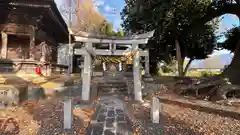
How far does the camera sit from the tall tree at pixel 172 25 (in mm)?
10820

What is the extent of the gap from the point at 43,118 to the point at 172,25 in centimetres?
1064

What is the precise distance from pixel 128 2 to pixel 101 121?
40.7ft

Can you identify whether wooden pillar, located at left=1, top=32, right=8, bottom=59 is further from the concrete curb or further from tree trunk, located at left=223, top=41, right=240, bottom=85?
tree trunk, located at left=223, top=41, right=240, bottom=85

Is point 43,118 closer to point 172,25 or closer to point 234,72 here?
point 234,72

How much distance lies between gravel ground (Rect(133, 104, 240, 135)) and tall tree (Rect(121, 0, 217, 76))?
17.8 feet

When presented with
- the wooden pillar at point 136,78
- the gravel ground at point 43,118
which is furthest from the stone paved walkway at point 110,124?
the wooden pillar at point 136,78

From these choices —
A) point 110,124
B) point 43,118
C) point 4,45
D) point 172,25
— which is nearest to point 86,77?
point 43,118

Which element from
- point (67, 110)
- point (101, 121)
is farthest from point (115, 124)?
point (67, 110)

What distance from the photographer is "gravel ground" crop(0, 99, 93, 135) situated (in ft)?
17.0

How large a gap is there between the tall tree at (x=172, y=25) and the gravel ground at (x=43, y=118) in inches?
249

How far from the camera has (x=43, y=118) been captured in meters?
6.18

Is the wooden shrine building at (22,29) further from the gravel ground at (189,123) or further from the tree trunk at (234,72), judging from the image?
the tree trunk at (234,72)

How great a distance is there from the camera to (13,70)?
11.8 meters

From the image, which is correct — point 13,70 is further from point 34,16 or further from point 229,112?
point 229,112
